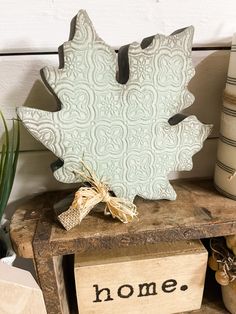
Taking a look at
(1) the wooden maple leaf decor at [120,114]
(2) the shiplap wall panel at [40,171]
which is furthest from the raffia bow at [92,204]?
(2) the shiplap wall panel at [40,171]

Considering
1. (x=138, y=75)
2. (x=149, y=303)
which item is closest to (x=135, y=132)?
(x=138, y=75)

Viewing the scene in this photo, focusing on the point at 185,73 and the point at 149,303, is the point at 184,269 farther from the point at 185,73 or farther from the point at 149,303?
the point at 185,73

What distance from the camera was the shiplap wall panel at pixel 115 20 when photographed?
1.60 feet

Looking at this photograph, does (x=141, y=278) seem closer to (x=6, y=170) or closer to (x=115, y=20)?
(x=6, y=170)

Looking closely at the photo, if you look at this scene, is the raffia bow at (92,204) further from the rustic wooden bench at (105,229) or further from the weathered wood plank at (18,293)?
the weathered wood plank at (18,293)

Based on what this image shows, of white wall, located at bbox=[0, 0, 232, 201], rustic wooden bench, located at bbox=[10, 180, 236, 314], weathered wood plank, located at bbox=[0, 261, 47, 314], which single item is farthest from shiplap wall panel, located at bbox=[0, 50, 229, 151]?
weathered wood plank, located at bbox=[0, 261, 47, 314]

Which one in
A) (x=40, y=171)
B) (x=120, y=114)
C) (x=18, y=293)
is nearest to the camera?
(x=18, y=293)

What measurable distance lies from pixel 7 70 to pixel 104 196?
270mm

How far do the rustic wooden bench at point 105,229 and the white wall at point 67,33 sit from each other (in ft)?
0.45

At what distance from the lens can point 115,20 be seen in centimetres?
51

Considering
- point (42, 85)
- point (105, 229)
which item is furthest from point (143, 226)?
point (42, 85)

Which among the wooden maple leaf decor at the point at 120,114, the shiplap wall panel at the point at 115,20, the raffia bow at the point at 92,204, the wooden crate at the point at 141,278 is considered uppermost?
the shiplap wall panel at the point at 115,20

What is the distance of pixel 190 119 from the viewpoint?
488 millimetres

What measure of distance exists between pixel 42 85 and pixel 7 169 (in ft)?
0.52
